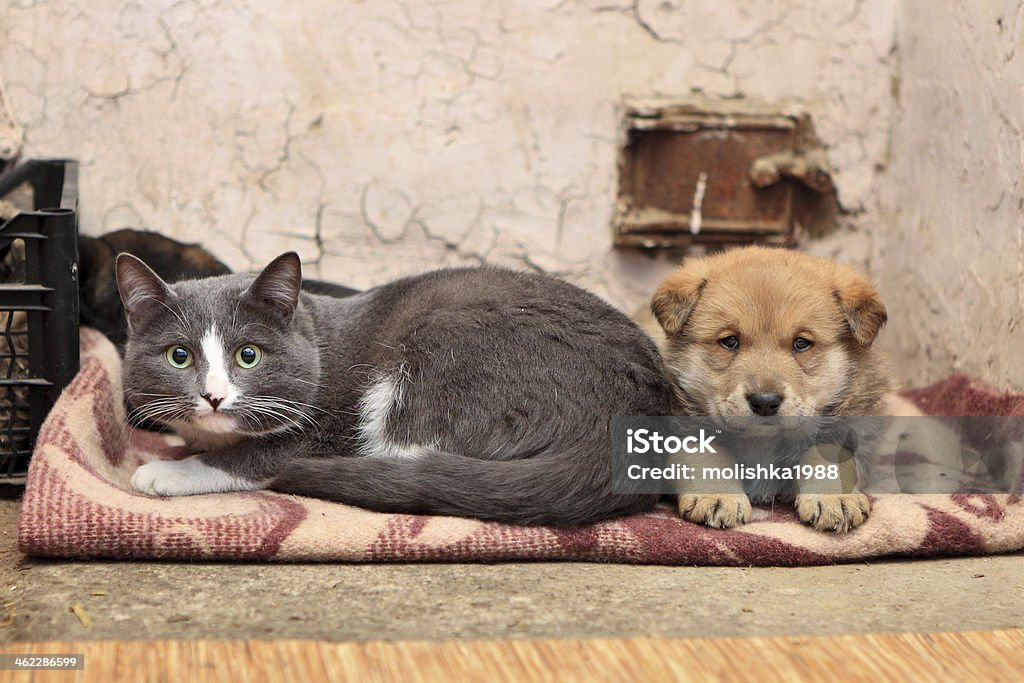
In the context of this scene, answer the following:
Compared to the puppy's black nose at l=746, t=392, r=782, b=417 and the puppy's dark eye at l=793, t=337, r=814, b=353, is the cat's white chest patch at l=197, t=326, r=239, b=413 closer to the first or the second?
the puppy's black nose at l=746, t=392, r=782, b=417

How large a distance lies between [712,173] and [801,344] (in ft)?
5.27

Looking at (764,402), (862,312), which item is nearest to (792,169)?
(862,312)

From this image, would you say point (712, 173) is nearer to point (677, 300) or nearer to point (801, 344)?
point (677, 300)

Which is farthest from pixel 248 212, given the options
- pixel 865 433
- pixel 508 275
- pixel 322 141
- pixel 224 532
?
pixel 865 433

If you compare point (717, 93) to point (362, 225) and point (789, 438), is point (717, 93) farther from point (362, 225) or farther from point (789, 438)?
point (789, 438)

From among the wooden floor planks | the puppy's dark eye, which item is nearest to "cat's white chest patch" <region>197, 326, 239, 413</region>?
the wooden floor planks

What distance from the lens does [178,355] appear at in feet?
10.2

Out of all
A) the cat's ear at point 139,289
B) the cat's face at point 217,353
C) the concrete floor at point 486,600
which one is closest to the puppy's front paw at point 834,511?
the concrete floor at point 486,600

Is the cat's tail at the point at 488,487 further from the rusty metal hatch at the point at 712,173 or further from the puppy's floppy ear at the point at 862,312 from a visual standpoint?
the rusty metal hatch at the point at 712,173

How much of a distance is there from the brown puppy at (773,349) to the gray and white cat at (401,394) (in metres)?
0.16

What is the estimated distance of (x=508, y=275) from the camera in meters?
3.56

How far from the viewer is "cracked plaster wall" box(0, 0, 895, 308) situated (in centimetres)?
427

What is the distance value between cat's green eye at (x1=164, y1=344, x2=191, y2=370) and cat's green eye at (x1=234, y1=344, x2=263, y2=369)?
0.15 metres

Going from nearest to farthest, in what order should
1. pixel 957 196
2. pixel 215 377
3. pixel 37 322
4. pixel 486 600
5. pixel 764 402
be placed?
pixel 486 600 → pixel 764 402 → pixel 215 377 → pixel 37 322 → pixel 957 196
